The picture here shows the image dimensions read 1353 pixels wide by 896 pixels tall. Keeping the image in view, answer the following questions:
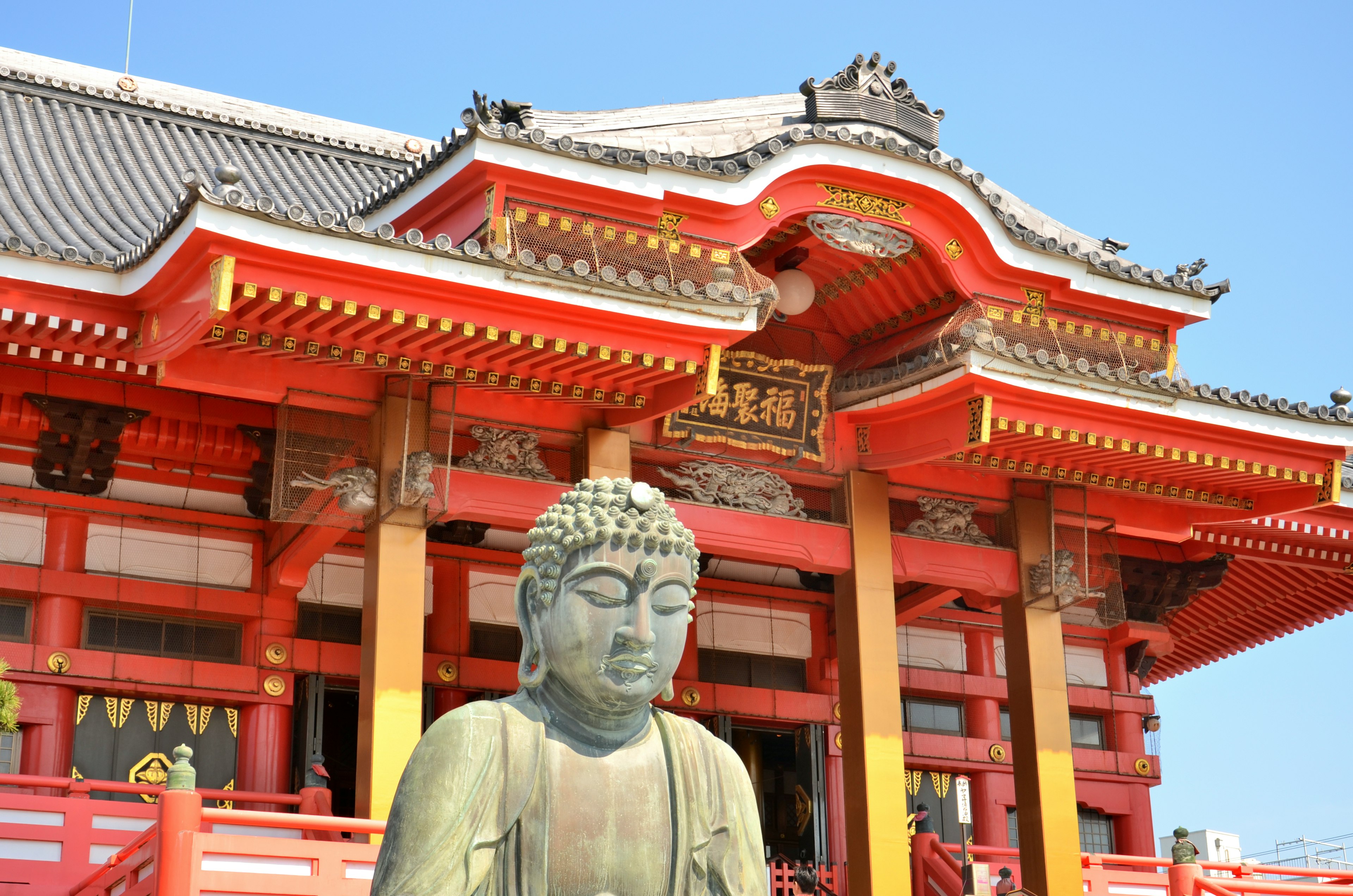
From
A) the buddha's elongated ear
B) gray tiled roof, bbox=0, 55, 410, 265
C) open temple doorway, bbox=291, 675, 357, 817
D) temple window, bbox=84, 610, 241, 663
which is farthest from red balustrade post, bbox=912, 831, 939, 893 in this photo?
the buddha's elongated ear

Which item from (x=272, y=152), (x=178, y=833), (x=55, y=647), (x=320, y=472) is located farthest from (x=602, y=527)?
(x=272, y=152)

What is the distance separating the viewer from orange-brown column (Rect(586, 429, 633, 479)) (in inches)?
507

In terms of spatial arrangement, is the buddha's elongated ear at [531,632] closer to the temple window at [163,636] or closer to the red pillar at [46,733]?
the red pillar at [46,733]

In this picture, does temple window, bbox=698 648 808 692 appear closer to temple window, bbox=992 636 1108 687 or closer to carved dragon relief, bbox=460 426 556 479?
temple window, bbox=992 636 1108 687

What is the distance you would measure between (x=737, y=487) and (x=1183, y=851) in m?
4.89

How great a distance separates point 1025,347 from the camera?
13219mm

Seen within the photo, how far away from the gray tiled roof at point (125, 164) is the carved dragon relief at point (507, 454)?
312 centimetres

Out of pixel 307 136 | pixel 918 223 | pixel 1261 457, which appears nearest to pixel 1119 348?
pixel 1261 457

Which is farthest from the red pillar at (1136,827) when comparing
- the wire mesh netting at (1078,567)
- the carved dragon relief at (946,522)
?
the carved dragon relief at (946,522)

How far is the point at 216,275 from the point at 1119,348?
335 inches

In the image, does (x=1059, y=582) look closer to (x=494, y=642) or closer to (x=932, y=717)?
(x=932, y=717)

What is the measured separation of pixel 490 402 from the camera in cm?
1277

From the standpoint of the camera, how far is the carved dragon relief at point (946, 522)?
14906mm

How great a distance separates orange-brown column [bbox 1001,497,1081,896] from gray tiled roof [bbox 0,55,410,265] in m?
7.10
